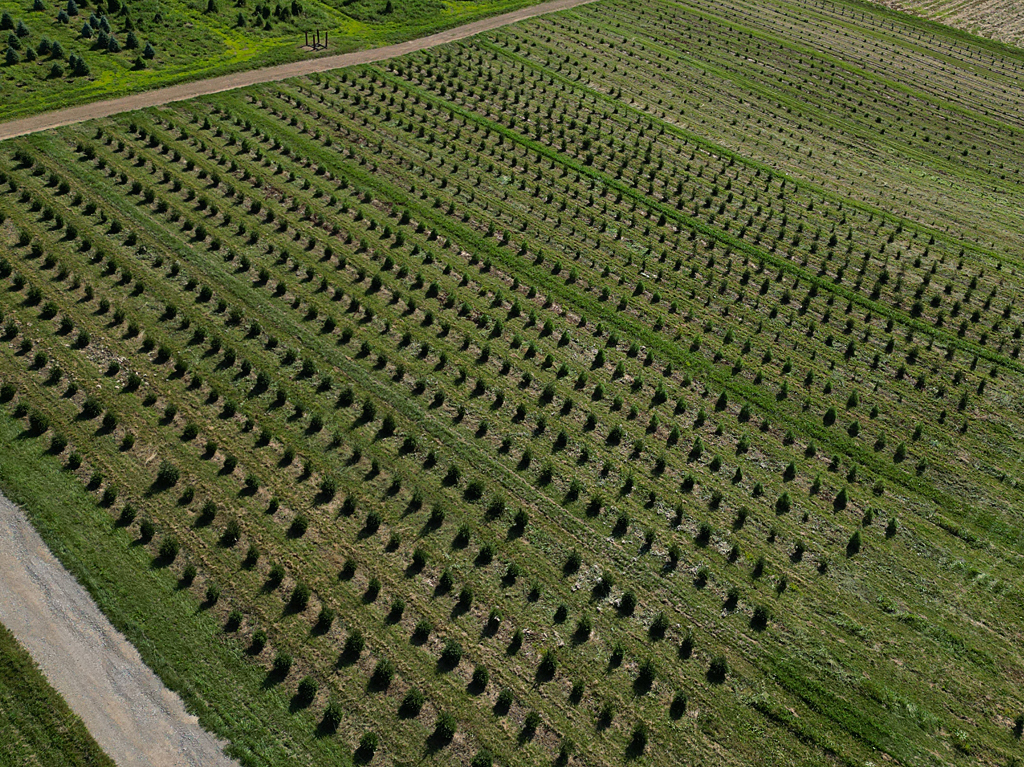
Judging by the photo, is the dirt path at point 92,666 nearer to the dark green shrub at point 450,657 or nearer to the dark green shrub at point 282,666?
the dark green shrub at point 282,666

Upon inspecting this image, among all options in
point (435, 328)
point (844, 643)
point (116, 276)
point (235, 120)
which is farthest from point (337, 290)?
point (844, 643)

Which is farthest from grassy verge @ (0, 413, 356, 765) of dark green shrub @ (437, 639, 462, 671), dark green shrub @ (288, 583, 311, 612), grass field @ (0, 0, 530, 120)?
grass field @ (0, 0, 530, 120)

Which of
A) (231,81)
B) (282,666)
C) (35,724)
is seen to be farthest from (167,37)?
(282,666)

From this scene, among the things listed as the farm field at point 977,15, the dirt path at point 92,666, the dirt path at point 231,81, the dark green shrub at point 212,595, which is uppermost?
the farm field at point 977,15

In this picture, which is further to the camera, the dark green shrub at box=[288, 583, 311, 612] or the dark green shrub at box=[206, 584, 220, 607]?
the dark green shrub at box=[288, 583, 311, 612]

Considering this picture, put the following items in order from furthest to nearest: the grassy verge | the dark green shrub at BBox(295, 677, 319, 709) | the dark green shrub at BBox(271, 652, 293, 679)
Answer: the dark green shrub at BBox(271, 652, 293, 679) < the dark green shrub at BBox(295, 677, 319, 709) < the grassy verge

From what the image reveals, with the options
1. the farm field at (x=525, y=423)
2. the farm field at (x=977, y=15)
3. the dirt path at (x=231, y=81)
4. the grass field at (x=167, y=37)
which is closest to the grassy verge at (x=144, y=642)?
the farm field at (x=525, y=423)

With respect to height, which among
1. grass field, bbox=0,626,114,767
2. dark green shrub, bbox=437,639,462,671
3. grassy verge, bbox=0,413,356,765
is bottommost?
grass field, bbox=0,626,114,767

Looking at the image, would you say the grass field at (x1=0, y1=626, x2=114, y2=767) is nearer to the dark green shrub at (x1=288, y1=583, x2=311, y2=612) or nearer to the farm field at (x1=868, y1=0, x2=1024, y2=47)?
the dark green shrub at (x1=288, y1=583, x2=311, y2=612)
